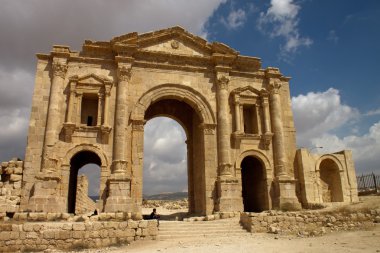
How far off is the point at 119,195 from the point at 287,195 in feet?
29.5

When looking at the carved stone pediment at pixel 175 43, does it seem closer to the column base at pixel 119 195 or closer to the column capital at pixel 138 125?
the column capital at pixel 138 125

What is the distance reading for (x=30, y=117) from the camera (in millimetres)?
16266

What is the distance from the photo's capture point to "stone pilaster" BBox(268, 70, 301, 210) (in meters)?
17.7

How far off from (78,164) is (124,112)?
17.3ft

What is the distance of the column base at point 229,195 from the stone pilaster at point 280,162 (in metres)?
2.44

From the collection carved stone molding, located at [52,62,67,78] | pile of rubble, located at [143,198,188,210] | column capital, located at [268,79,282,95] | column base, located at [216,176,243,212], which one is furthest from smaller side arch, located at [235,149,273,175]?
pile of rubble, located at [143,198,188,210]

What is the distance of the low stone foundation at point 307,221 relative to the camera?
1303 centimetres

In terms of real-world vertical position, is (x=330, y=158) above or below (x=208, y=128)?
below

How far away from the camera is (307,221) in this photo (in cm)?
1340

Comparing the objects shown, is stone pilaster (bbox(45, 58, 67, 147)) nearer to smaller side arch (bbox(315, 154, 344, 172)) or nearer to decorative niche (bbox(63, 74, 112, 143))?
decorative niche (bbox(63, 74, 112, 143))

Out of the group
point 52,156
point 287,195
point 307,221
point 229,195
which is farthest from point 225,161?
point 52,156

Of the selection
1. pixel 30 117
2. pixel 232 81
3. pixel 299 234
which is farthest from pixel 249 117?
pixel 30 117

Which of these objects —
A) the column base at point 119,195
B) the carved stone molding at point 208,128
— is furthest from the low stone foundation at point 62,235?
the carved stone molding at point 208,128

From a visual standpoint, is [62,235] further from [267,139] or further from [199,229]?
[267,139]
